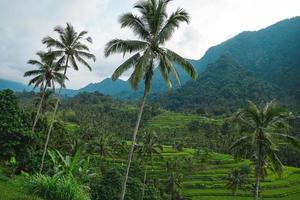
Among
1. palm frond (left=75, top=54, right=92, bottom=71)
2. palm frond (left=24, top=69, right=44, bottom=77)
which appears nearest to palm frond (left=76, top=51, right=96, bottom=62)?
palm frond (left=75, top=54, right=92, bottom=71)

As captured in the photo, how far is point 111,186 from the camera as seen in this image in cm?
5588

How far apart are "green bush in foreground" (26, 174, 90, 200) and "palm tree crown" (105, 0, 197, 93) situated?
8130 millimetres

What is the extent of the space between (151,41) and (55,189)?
432 inches

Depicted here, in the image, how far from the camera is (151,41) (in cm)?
2419

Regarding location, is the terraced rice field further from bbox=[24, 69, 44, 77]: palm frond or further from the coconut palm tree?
bbox=[24, 69, 44, 77]: palm frond

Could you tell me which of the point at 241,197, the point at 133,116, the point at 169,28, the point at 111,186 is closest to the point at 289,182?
the point at 241,197

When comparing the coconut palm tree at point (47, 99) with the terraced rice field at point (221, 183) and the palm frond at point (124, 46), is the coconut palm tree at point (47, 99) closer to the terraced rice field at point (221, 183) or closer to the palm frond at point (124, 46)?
the terraced rice field at point (221, 183)

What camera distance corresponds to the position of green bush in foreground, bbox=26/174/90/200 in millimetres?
17656

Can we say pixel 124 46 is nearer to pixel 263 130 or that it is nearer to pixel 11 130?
pixel 263 130

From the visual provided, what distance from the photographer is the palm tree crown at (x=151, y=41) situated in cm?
2406

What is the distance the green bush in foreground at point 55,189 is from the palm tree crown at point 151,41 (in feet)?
26.7

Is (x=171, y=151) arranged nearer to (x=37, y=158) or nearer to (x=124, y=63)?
(x=37, y=158)

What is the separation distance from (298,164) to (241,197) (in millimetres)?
39919

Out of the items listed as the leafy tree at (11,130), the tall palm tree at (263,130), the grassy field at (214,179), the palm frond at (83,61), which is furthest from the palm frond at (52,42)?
the grassy field at (214,179)
